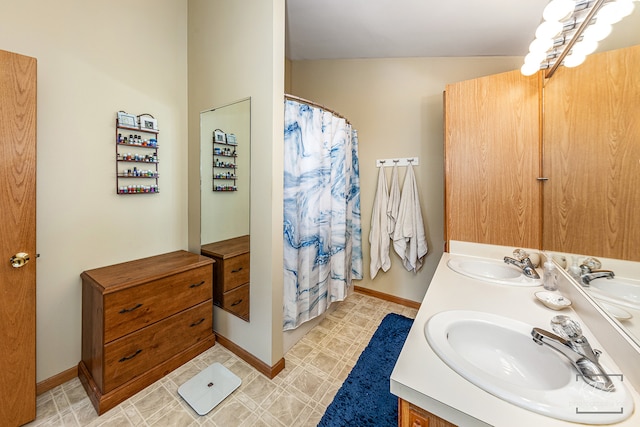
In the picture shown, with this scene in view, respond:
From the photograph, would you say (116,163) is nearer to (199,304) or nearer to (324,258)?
(199,304)

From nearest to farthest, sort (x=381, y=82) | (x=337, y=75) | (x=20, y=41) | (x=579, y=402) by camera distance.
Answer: (x=579, y=402) → (x=20, y=41) → (x=381, y=82) → (x=337, y=75)

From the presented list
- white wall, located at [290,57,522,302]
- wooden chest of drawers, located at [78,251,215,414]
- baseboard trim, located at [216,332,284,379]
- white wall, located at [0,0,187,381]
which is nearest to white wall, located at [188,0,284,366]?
baseboard trim, located at [216,332,284,379]

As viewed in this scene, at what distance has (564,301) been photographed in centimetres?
107

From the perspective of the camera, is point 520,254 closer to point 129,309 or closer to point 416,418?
point 416,418

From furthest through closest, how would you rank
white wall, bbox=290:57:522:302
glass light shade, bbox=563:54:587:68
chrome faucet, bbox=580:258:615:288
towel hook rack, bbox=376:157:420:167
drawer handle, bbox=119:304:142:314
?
towel hook rack, bbox=376:157:420:167 → white wall, bbox=290:57:522:302 → drawer handle, bbox=119:304:142:314 → glass light shade, bbox=563:54:587:68 → chrome faucet, bbox=580:258:615:288

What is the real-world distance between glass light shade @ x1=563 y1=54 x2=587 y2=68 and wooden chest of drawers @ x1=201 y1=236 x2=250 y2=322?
7.10 feet

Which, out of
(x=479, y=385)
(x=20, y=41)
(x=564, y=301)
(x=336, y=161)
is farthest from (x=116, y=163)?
(x=564, y=301)

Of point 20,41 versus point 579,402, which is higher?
point 20,41

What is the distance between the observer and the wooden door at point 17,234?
1258 mm

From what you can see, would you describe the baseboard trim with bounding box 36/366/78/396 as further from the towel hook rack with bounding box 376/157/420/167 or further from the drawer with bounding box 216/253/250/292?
the towel hook rack with bounding box 376/157/420/167

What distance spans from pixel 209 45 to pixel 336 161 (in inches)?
55.9

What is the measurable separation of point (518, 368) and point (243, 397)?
1517mm

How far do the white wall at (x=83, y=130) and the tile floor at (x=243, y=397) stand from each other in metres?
0.37

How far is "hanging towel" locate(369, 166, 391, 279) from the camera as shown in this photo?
109 inches
